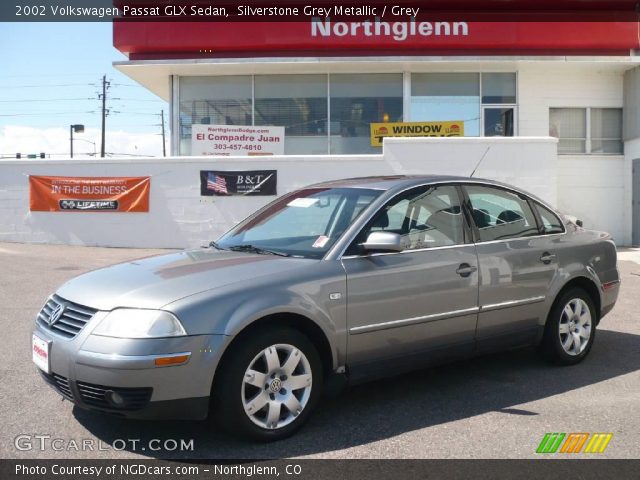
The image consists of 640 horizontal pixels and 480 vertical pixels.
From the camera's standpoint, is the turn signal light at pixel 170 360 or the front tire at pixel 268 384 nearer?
the turn signal light at pixel 170 360

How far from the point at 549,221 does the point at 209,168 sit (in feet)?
34.5

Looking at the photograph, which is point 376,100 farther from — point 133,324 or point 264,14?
point 133,324

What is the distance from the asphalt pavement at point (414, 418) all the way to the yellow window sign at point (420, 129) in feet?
37.7

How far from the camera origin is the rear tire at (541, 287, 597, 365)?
18.2 feet

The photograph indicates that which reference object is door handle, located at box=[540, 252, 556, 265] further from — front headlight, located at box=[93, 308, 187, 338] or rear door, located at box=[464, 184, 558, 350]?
front headlight, located at box=[93, 308, 187, 338]

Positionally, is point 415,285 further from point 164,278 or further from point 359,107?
point 359,107

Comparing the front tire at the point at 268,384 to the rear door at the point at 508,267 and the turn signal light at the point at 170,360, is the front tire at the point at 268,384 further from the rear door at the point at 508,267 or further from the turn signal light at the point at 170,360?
the rear door at the point at 508,267

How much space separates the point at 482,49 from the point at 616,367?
12775 millimetres

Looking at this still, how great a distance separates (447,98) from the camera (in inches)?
691

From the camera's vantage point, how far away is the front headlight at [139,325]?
11.9 ft

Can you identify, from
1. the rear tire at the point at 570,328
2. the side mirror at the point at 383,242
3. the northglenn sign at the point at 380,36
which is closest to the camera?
the side mirror at the point at 383,242

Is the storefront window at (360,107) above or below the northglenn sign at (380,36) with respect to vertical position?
below

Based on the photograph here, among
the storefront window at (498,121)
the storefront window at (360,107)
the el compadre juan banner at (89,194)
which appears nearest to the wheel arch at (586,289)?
the el compadre juan banner at (89,194)

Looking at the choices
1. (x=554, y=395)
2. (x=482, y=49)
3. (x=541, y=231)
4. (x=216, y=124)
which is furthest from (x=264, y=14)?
(x=554, y=395)
